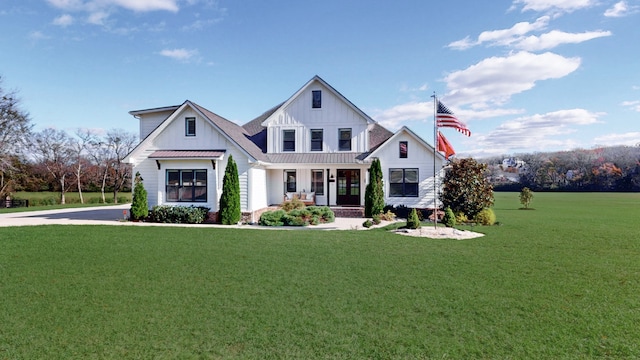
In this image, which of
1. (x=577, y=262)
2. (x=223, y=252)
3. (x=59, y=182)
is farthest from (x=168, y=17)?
(x=59, y=182)

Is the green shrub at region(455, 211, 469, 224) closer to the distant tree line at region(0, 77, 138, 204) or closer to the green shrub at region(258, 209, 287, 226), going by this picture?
the green shrub at region(258, 209, 287, 226)

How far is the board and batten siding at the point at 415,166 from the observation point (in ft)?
63.7

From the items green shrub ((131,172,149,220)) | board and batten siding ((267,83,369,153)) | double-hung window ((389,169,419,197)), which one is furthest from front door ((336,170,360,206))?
green shrub ((131,172,149,220))

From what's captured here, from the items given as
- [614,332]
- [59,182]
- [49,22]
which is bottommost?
[614,332]

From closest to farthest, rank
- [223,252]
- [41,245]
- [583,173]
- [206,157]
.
Result: [223,252] < [41,245] < [206,157] < [583,173]

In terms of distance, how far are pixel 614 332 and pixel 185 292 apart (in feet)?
22.8

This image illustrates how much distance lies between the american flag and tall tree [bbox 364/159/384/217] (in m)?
5.26

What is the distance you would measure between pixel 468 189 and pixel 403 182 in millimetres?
3670

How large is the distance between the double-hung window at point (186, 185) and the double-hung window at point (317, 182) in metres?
6.72

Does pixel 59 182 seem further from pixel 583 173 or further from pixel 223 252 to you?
pixel 583 173

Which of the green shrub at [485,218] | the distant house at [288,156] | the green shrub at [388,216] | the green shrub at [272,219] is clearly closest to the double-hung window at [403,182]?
the distant house at [288,156]

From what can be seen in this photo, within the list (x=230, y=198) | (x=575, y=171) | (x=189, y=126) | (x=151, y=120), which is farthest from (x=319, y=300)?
(x=575, y=171)

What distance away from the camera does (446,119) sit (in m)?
13.6

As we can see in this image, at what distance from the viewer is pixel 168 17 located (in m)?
16.1
